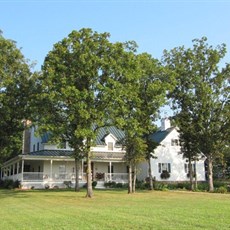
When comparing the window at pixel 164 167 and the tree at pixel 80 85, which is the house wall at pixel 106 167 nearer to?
the window at pixel 164 167

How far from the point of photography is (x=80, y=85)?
25.8m

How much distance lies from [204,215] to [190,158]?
23725 mm

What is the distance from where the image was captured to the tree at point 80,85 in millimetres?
24359

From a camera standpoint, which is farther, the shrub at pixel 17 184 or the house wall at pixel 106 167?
the house wall at pixel 106 167

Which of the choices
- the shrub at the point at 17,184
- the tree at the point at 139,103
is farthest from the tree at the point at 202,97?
the shrub at the point at 17,184

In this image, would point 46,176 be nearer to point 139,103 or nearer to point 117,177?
point 117,177

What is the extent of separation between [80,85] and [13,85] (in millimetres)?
12528

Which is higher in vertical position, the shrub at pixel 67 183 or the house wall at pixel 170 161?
the house wall at pixel 170 161

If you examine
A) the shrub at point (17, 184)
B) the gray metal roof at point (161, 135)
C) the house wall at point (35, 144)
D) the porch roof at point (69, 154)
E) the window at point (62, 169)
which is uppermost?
the gray metal roof at point (161, 135)

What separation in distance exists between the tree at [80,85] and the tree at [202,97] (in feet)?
31.2

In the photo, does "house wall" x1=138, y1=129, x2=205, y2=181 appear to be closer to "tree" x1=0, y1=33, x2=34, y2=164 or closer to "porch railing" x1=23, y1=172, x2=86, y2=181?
"porch railing" x1=23, y1=172, x2=86, y2=181

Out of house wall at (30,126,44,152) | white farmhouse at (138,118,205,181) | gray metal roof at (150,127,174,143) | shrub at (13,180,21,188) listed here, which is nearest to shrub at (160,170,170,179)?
white farmhouse at (138,118,205,181)

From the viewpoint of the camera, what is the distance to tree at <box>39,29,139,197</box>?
24.4 m

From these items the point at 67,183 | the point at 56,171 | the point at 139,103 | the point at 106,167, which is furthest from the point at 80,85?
the point at 106,167
